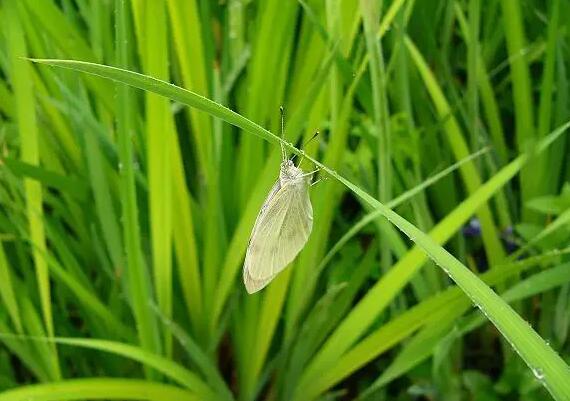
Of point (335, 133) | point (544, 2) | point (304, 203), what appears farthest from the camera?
point (544, 2)

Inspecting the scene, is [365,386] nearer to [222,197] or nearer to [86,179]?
[222,197]

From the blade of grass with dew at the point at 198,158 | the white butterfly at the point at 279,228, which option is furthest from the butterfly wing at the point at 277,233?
the blade of grass with dew at the point at 198,158

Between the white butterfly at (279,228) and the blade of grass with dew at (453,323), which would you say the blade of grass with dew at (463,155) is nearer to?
the blade of grass with dew at (453,323)

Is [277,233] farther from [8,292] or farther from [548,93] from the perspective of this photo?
[548,93]

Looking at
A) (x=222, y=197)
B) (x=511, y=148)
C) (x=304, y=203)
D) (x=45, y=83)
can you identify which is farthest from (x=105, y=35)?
(x=511, y=148)

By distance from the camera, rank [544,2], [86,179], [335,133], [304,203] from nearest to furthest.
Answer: [304,203] < [335,133] < [86,179] < [544,2]

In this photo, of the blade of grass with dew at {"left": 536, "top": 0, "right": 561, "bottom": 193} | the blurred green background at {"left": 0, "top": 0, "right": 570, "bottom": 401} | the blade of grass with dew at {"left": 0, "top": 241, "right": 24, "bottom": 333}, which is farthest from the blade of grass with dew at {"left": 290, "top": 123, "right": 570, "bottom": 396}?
the blade of grass with dew at {"left": 0, "top": 241, "right": 24, "bottom": 333}

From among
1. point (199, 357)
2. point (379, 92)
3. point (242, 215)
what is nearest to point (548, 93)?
point (379, 92)
